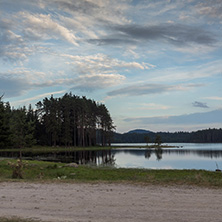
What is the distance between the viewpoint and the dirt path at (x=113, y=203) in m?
8.02

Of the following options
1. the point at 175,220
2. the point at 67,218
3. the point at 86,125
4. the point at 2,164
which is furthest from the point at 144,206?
the point at 86,125

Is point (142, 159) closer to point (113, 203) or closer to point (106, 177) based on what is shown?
point (106, 177)

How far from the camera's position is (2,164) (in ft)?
89.0

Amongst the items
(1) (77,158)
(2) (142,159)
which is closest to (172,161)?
(2) (142,159)

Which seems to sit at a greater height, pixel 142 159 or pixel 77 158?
pixel 77 158

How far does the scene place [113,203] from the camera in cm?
975

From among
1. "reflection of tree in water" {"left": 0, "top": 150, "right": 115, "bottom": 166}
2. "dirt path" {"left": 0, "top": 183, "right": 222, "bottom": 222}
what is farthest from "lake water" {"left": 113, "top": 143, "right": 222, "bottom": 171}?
"dirt path" {"left": 0, "top": 183, "right": 222, "bottom": 222}

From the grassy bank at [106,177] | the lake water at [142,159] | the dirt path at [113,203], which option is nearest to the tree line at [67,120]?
the lake water at [142,159]

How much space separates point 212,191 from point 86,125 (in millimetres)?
91481

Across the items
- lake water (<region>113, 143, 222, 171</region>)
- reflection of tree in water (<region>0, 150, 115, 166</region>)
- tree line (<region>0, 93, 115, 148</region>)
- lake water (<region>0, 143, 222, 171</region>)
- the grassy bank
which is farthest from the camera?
tree line (<region>0, 93, 115, 148</region>)

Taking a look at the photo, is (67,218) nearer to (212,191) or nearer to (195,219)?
(195,219)

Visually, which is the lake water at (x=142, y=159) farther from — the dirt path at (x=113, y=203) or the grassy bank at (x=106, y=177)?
the dirt path at (x=113, y=203)

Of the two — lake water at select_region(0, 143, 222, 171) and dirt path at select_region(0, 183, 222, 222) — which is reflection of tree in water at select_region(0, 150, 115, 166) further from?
dirt path at select_region(0, 183, 222, 222)

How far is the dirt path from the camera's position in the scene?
802 centimetres
